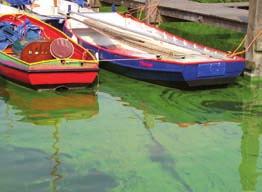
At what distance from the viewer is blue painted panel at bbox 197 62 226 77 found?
420 inches

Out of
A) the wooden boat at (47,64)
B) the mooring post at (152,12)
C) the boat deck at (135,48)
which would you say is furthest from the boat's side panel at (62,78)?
the mooring post at (152,12)

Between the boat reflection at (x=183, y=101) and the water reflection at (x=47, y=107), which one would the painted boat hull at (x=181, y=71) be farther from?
the water reflection at (x=47, y=107)

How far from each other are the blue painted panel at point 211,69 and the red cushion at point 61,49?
99.7 inches

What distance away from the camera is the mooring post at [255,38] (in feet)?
37.8

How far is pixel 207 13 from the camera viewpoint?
44.1ft

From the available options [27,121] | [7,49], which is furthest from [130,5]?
[27,121]

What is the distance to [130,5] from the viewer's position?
703 inches

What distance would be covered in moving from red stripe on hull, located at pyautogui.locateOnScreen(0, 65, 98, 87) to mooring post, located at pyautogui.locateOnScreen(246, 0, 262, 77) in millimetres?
3235

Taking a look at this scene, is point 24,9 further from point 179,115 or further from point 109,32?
point 179,115

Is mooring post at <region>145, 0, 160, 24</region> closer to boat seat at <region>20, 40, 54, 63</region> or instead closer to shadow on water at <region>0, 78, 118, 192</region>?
boat seat at <region>20, 40, 54, 63</region>

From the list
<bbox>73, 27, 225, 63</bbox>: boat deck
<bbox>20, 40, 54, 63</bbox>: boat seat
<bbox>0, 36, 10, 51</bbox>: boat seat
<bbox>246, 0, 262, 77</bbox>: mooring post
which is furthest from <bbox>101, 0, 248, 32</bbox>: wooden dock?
<bbox>0, 36, 10, 51</bbox>: boat seat

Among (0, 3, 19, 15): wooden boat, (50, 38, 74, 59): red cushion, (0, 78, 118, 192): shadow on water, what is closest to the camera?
(0, 78, 118, 192): shadow on water

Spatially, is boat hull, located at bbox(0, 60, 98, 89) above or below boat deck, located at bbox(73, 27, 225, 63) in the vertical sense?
below

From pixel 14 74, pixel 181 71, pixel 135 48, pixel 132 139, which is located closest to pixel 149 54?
pixel 135 48
